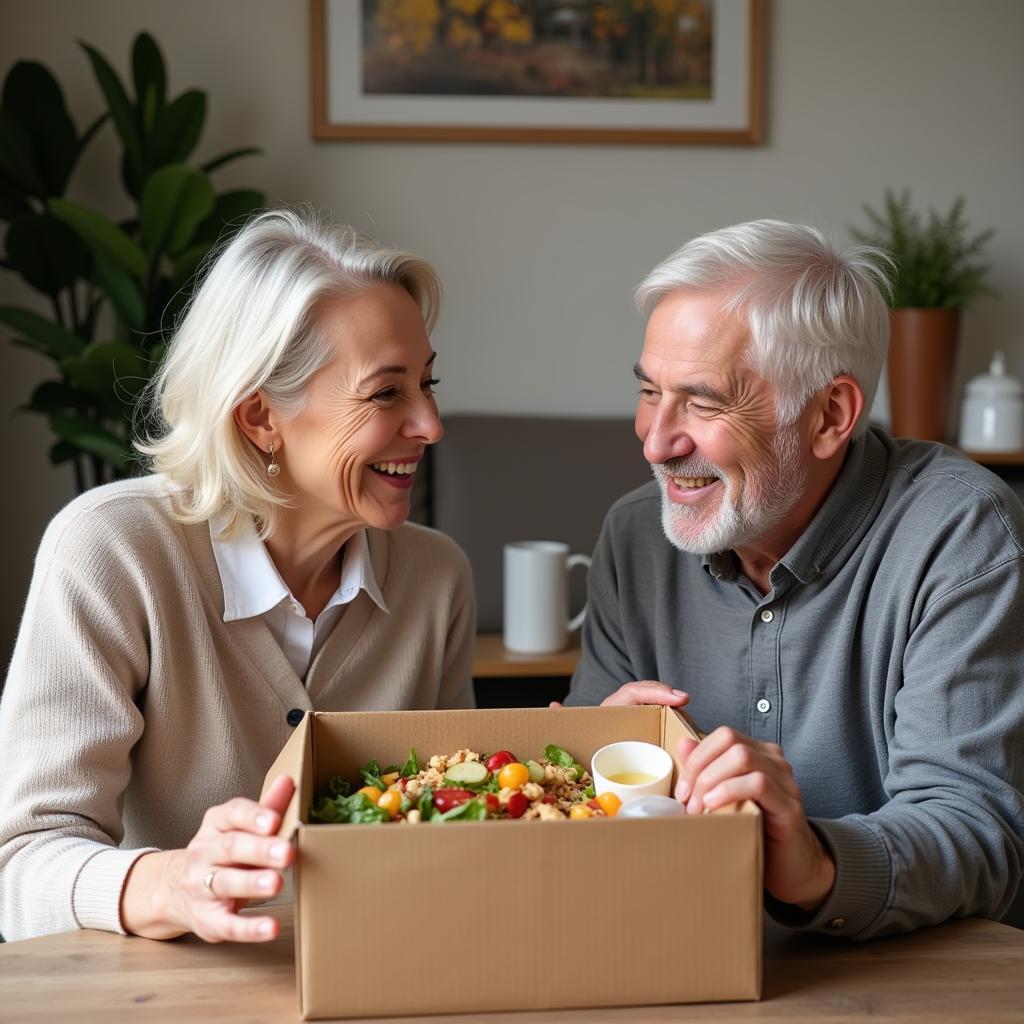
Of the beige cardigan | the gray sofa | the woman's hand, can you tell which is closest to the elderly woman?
the beige cardigan

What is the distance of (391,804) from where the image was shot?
3.71 ft

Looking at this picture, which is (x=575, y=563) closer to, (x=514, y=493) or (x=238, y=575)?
(x=514, y=493)

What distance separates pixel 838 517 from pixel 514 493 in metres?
1.63

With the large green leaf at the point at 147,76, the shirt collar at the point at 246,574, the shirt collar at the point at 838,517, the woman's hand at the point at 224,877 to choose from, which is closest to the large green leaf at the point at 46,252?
the large green leaf at the point at 147,76

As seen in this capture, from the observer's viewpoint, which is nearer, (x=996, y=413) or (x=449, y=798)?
(x=449, y=798)

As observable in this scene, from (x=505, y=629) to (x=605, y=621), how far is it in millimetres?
1136

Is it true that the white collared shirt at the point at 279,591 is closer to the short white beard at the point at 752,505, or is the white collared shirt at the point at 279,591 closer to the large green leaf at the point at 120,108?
the short white beard at the point at 752,505

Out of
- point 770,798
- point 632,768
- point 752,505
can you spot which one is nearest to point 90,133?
point 752,505

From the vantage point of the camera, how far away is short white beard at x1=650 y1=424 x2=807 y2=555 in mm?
1657

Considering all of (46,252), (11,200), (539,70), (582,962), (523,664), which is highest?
(539,70)

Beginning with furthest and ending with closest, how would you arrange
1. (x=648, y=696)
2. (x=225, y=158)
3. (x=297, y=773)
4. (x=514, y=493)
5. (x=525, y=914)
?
1. (x=514, y=493)
2. (x=225, y=158)
3. (x=648, y=696)
4. (x=297, y=773)
5. (x=525, y=914)

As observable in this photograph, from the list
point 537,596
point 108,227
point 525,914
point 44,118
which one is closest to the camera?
point 525,914

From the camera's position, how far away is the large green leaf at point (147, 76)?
2990mm

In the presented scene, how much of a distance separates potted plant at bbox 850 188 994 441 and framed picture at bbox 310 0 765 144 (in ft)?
1.81
